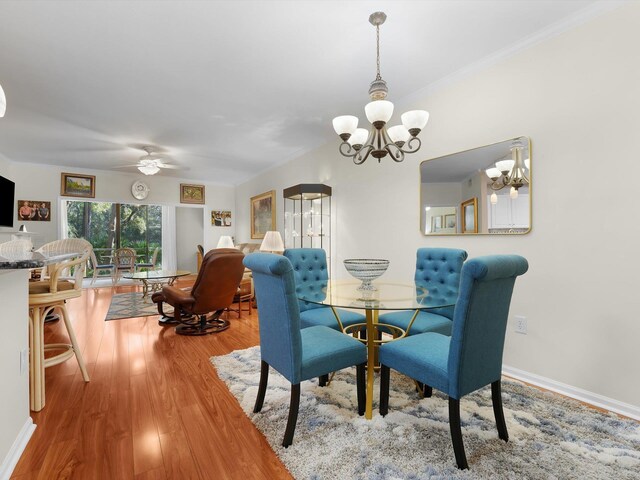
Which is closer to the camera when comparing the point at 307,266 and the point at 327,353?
the point at 327,353

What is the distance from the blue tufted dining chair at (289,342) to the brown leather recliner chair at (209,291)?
1559mm

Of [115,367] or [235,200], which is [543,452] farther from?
[235,200]

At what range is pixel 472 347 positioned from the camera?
147 centimetres

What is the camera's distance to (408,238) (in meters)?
3.32

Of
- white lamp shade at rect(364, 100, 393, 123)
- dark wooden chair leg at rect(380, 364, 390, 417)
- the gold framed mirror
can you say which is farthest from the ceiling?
dark wooden chair leg at rect(380, 364, 390, 417)

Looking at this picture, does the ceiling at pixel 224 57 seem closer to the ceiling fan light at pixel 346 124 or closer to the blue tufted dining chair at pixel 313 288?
the ceiling fan light at pixel 346 124

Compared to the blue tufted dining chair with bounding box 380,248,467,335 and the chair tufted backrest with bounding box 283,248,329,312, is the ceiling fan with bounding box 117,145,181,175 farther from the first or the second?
the blue tufted dining chair with bounding box 380,248,467,335

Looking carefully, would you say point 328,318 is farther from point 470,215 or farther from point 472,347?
point 470,215

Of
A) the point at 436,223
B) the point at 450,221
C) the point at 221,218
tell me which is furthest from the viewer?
the point at 221,218

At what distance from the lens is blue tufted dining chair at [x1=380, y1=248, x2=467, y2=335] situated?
2262 millimetres

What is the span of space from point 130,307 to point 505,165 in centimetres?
535

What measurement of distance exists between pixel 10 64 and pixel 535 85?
14.0 feet

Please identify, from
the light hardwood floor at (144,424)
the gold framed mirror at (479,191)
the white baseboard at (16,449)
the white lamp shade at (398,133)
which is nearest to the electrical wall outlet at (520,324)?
the gold framed mirror at (479,191)

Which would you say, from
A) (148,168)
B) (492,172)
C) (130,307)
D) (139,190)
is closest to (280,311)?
(492,172)
